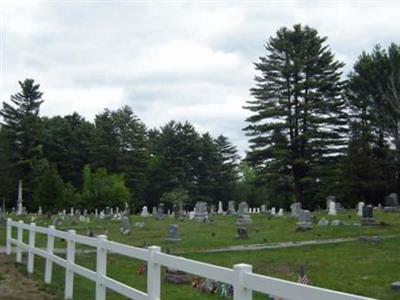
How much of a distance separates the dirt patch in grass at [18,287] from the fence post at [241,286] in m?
6.24

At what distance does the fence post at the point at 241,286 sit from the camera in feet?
14.9

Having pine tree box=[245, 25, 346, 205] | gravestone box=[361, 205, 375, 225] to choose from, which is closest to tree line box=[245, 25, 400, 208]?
pine tree box=[245, 25, 346, 205]

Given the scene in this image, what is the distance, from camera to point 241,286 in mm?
4582

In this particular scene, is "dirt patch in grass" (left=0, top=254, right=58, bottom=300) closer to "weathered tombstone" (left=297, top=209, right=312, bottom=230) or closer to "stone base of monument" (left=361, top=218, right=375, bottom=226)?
"weathered tombstone" (left=297, top=209, right=312, bottom=230)

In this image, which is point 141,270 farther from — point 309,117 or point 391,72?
point 391,72

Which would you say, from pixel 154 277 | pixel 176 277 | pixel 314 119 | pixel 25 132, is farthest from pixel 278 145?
pixel 154 277

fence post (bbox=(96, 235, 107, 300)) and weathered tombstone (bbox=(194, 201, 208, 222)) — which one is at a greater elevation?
weathered tombstone (bbox=(194, 201, 208, 222))

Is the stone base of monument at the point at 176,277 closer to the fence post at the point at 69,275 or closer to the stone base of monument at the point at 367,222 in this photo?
the fence post at the point at 69,275

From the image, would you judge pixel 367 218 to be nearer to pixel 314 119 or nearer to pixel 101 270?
pixel 101 270

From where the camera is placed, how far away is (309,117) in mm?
58062

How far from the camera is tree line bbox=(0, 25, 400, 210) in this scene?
5500 centimetres

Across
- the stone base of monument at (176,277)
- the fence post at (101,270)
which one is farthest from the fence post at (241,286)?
the stone base of monument at (176,277)

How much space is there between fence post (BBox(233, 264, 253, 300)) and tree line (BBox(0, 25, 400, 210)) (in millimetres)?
47204

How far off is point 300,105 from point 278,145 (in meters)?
5.03
